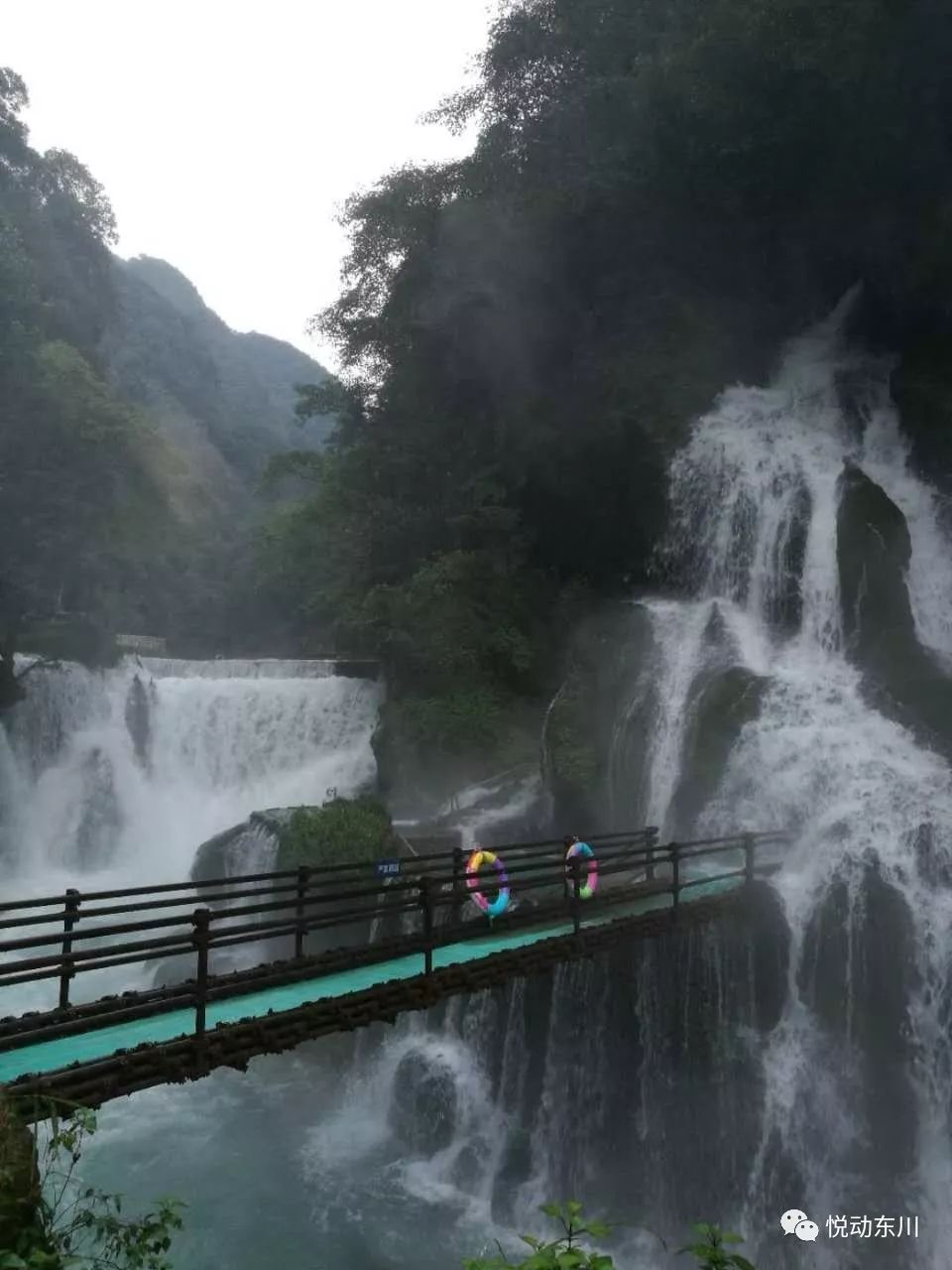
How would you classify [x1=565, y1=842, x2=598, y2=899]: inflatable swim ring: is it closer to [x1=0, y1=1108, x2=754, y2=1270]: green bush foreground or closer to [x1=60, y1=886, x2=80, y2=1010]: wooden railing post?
[x1=60, y1=886, x2=80, y2=1010]: wooden railing post

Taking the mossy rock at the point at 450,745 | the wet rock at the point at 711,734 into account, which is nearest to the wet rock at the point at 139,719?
the mossy rock at the point at 450,745

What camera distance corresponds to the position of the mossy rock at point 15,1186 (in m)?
4.09

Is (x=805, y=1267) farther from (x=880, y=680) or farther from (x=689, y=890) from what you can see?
(x=880, y=680)

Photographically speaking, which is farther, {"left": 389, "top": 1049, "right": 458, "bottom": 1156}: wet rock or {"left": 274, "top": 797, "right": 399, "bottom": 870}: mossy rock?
{"left": 274, "top": 797, "right": 399, "bottom": 870}: mossy rock

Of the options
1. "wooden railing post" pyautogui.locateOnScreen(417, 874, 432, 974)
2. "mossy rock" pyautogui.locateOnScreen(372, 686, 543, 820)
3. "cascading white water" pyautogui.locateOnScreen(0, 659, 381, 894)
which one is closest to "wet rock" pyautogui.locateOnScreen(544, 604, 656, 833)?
"mossy rock" pyautogui.locateOnScreen(372, 686, 543, 820)

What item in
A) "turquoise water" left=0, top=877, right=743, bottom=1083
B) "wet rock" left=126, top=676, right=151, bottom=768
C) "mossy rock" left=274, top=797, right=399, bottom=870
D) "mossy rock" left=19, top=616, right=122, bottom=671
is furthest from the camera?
"mossy rock" left=19, top=616, right=122, bottom=671

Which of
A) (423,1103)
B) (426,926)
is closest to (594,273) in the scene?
(423,1103)

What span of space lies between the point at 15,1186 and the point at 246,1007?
13.1 feet

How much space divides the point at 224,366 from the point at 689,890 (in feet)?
352

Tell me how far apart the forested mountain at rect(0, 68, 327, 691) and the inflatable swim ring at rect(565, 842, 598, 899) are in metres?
21.3

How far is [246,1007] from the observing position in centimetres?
813

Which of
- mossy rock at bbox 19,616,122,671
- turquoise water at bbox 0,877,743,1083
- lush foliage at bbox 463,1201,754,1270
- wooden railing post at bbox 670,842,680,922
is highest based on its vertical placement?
mossy rock at bbox 19,616,122,671

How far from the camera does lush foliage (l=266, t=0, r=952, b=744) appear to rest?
873 inches

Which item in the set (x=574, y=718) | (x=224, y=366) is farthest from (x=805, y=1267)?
(x=224, y=366)
